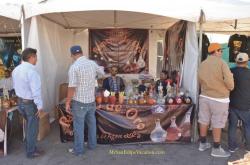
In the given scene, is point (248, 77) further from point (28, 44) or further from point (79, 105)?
point (28, 44)

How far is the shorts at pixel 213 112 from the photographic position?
4.20 meters

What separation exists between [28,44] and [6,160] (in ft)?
5.82

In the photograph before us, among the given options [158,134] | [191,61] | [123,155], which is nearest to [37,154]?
[123,155]

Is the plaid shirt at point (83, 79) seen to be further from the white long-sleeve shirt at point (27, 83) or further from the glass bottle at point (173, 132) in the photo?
the glass bottle at point (173, 132)

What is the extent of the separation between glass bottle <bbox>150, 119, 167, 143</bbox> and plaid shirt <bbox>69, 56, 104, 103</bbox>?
3.76 feet

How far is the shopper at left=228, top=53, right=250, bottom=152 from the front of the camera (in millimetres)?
4266

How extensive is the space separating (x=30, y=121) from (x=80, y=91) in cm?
74

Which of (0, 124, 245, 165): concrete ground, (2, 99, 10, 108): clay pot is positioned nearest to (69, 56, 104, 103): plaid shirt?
(0, 124, 245, 165): concrete ground

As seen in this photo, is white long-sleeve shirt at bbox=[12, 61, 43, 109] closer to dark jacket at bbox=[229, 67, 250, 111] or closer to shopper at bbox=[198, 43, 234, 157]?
shopper at bbox=[198, 43, 234, 157]

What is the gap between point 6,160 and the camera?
414cm

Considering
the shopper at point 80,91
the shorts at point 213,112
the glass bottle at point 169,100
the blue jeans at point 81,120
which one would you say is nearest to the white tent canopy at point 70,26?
the glass bottle at point 169,100

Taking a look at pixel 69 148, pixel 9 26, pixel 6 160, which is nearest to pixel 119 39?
pixel 9 26

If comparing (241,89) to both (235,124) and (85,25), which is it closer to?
(235,124)

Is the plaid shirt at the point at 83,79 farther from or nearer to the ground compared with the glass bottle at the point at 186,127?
farther from the ground
